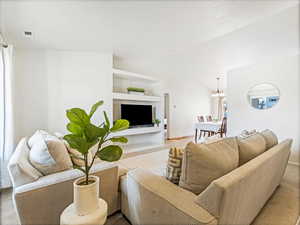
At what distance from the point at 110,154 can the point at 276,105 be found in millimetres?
4400

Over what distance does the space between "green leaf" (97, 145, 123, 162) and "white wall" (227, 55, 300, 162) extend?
4.32 meters

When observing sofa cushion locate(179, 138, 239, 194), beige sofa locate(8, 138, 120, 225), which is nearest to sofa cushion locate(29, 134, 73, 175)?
beige sofa locate(8, 138, 120, 225)

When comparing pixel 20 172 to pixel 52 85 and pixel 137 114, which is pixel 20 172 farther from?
pixel 137 114

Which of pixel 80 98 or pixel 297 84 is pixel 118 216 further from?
pixel 297 84

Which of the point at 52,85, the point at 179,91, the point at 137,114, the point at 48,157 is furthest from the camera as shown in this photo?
the point at 179,91

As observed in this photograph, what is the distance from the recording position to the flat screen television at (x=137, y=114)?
4.48 m

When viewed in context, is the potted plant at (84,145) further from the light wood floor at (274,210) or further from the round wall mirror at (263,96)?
the round wall mirror at (263,96)

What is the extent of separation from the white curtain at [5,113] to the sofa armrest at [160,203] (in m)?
2.28

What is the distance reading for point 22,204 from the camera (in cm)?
122

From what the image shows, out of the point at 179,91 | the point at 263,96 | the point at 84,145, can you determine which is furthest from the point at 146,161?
the point at 179,91

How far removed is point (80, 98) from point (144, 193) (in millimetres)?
2945

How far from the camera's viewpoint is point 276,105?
375 cm

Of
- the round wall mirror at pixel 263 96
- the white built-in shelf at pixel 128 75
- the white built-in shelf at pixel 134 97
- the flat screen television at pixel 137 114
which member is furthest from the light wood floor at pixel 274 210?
the white built-in shelf at pixel 128 75

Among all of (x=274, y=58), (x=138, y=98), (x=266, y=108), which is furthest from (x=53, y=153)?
(x=274, y=58)
